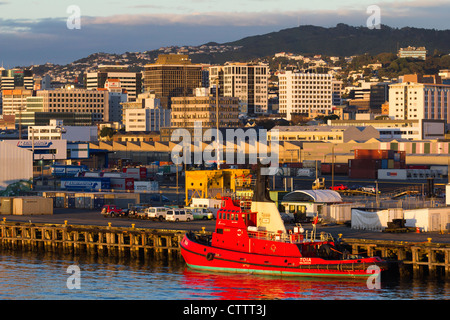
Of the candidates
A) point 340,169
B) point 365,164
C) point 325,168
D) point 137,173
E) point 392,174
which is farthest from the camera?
point 325,168

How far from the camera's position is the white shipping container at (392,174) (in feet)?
423

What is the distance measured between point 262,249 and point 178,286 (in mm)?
5841

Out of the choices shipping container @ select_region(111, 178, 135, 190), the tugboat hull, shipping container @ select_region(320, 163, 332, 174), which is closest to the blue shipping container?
shipping container @ select_region(111, 178, 135, 190)

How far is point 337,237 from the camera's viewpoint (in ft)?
196

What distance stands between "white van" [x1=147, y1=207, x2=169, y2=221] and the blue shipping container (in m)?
30.7

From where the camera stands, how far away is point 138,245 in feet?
208

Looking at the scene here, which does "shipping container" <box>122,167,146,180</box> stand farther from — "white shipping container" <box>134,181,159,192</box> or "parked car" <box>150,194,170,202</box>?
"parked car" <box>150,194,170,202</box>

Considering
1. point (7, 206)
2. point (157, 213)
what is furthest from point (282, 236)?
point (7, 206)

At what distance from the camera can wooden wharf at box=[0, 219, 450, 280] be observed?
5362 cm

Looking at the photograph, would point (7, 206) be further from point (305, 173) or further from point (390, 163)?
point (390, 163)

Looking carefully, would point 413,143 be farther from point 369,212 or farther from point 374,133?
point 369,212

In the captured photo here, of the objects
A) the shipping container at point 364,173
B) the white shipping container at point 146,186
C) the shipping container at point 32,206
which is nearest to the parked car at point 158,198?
the white shipping container at point 146,186
